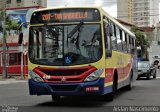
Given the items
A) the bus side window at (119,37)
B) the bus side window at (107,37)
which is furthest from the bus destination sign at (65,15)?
the bus side window at (119,37)

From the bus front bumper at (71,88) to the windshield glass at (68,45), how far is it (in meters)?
0.68

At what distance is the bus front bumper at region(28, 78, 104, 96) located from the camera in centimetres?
1291

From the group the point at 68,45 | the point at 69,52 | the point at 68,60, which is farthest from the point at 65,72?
the point at 68,45

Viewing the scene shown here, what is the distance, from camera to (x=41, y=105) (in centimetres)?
1383

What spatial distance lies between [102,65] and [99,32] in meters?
1.09

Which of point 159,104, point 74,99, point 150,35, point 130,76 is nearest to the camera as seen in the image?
point 159,104

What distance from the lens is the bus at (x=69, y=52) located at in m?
13.0

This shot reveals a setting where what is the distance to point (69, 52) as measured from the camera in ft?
43.2

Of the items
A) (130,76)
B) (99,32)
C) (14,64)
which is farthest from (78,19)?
(14,64)

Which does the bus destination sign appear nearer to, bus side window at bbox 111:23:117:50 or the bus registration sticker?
the bus registration sticker

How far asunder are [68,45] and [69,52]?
A: 0.24 m

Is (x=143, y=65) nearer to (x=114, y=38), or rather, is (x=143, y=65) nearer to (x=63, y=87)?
(x=114, y=38)

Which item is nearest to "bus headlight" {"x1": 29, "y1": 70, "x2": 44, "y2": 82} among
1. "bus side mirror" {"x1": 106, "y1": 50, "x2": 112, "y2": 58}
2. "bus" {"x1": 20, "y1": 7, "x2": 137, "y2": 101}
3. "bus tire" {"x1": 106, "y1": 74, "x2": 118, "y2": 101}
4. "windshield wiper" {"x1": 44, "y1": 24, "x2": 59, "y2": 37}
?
"bus" {"x1": 20, "y1": 7, "x2": 137, "y2": 101}

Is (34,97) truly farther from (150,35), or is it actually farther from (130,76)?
(150,35)
